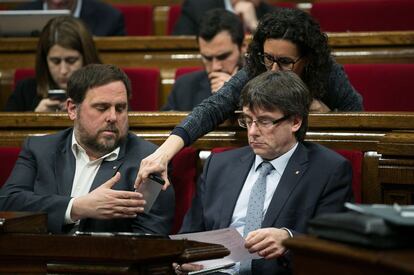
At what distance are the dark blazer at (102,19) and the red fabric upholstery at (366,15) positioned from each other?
0.60 metres

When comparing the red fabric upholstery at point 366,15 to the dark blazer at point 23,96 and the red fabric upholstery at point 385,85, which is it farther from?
the dark blazer at point 23,96

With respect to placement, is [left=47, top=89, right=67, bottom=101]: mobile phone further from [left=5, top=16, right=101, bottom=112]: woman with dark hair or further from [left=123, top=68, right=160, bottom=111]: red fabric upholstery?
[left=123, top=68, right=160, bottom=111]: red fabric upholstery

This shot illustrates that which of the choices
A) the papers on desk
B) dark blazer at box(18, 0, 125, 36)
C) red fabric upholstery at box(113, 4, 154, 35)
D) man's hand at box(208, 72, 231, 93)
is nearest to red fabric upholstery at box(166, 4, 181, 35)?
red fabric upholstery at box(113, 4, 154, 35)

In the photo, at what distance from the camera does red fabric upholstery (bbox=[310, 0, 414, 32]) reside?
2.47 meters

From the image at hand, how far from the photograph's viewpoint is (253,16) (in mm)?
2604

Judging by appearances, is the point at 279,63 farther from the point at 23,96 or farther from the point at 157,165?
the point at 23,96

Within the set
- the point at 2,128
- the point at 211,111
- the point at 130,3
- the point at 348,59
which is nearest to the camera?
the point at 211,111

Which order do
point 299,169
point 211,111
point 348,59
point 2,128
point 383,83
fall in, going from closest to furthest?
point 299,169
point 211,111
point 2,128
point 383,83
point 348,59

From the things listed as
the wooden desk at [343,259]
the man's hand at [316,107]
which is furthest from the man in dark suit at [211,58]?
the wooden desk at [343,259]

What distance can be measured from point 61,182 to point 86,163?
58mm

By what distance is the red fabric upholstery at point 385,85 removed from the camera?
81.7 inches

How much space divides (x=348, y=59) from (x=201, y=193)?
81 cm

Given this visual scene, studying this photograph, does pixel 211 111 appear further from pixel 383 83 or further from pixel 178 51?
pixel 178 51

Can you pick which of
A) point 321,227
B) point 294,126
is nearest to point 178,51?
point 294,126
